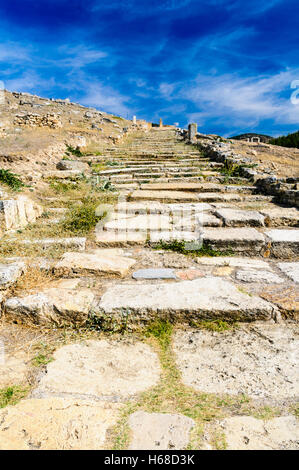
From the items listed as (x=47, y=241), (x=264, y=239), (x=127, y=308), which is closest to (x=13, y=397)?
(x=127, y=308)

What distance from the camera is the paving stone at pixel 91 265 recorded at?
251cm

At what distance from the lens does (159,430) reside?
119 cm

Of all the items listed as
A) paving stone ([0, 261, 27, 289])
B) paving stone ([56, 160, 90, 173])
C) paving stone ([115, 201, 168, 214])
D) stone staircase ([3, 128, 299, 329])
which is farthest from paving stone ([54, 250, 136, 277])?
paving stone ([56, 160, 90, 173])

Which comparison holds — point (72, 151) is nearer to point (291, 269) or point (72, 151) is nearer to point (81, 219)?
point (81, 219)

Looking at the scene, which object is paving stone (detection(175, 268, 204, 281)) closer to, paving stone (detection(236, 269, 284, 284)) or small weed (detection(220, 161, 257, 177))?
paving stone (detection(236, 269, 284, 284))

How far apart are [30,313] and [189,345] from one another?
1.08 meters

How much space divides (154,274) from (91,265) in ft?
1.85

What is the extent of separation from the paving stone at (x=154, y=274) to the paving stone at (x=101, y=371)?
75 centimetres

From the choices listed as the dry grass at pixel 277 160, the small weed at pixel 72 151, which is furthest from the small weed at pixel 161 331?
the small weed at pixel 72 151

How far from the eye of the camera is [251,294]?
220 centimetres

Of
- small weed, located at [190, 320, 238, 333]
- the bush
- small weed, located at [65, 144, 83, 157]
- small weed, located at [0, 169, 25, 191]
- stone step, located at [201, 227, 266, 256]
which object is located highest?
the bush

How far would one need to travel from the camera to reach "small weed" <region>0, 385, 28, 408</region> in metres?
1.33

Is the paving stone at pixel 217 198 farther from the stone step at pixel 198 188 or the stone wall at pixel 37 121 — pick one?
the stone wall at pixel 37 121

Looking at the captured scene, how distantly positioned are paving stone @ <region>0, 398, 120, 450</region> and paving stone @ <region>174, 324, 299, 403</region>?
0.50m
